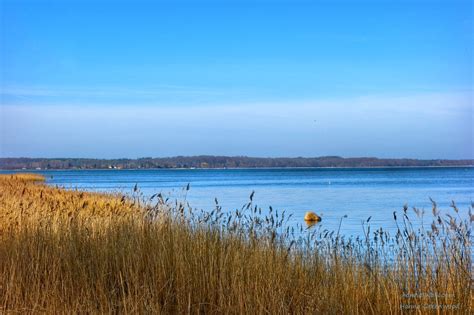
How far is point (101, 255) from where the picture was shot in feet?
29.7

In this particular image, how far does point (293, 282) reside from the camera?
825 cm

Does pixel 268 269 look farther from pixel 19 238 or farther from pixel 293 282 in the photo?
pixel 19 238

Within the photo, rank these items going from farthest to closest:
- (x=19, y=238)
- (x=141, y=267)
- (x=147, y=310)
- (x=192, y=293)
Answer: (x=19, y=238), (x=141, y=267), (x=192, y=293), (x=147, y=310)

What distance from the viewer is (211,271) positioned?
8156 mm

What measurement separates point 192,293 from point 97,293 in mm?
1249

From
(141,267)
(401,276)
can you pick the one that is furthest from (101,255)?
(401,276)

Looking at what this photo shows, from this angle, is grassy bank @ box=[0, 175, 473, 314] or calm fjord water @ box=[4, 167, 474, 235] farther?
calm fjord water @ box=[4, 167, 474, 235]

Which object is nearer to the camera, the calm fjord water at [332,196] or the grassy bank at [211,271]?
the grassy bank at [211,271]

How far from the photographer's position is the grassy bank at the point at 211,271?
7020 millimetres

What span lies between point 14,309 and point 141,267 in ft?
6.92

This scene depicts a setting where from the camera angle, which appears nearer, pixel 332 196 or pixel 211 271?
pixel 211 271

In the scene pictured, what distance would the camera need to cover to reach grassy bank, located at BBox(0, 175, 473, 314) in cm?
702

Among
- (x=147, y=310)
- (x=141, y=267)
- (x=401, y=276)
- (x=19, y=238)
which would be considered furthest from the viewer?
(x=19, y=238)

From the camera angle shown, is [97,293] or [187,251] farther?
[187,251]
